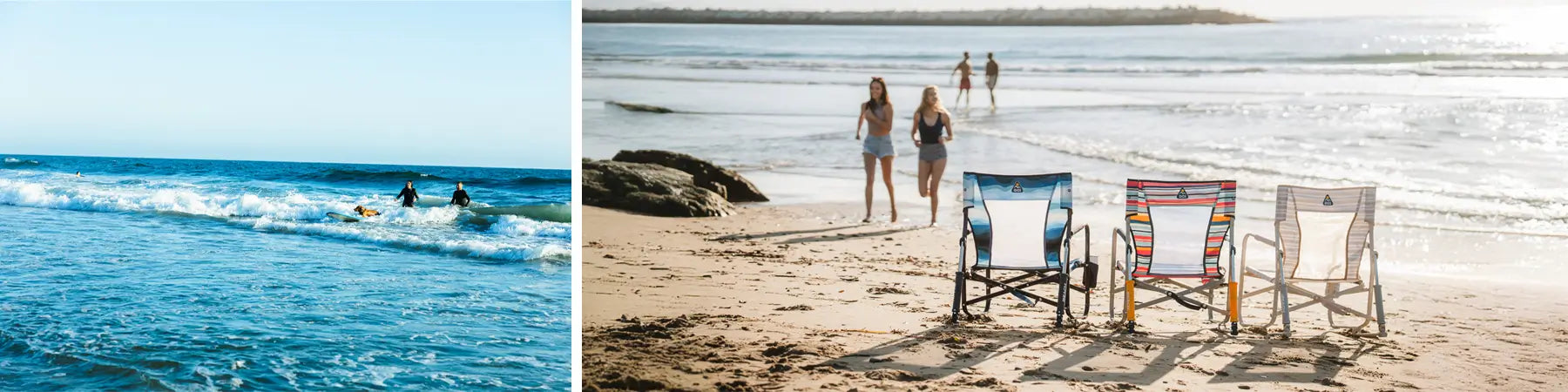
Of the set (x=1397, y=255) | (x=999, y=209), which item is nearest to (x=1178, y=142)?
(x=1397, y=255)

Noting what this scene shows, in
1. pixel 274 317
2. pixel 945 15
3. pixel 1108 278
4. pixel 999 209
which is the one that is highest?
pixel 945 15

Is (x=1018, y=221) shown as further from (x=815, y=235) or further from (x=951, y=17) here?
(x=951, y=17)

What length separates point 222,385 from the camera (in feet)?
19.0

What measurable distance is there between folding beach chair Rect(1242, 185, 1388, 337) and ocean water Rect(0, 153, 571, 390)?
3.69 m

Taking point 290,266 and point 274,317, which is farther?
point 290,266

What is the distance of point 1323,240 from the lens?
372 cm

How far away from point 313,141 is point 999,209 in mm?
11824

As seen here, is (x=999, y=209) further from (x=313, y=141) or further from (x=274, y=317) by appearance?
(x=313, y=141)

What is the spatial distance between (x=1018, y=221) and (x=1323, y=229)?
3.39 ft

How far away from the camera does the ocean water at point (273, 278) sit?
6246 mm

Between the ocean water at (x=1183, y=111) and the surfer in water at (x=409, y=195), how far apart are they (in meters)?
2.54

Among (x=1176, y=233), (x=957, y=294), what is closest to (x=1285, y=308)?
(x=1176, y=233)

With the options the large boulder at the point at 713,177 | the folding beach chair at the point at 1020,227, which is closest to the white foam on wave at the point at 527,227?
the large boulder at the point at 713,177

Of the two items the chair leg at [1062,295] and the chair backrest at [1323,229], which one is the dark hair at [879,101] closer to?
the chair leg at [1062,295]
